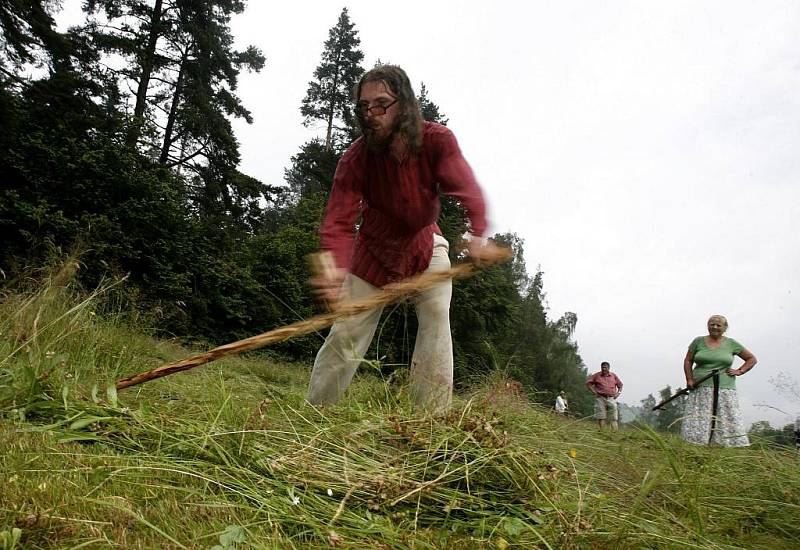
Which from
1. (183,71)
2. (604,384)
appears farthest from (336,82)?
(604,384)

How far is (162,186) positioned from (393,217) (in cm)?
1032

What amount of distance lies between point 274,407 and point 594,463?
1.32m

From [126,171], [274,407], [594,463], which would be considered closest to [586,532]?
[594,463]

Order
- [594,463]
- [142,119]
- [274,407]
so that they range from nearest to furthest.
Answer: [594,463] → [274,407] → [142,119]

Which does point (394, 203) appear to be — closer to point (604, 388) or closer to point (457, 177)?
point (457, 177)

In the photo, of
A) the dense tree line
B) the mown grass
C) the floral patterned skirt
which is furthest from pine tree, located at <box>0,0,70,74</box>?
the floral patterned skirt

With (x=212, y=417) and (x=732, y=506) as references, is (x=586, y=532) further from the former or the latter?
(x=212, y=417)

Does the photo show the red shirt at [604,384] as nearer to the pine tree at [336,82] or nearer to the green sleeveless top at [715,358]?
the green sleeveless top at [715,358]

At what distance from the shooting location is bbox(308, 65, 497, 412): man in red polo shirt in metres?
2.32

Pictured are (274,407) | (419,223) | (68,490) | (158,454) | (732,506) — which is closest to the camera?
(68,490)

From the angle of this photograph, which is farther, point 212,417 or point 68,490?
point 212,417

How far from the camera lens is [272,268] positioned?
1446cm

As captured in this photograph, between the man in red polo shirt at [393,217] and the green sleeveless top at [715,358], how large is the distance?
3.52m

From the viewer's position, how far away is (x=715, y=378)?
15.3 ft
